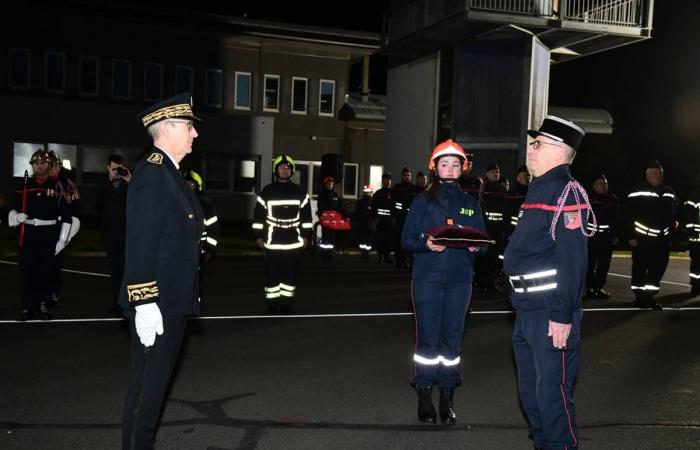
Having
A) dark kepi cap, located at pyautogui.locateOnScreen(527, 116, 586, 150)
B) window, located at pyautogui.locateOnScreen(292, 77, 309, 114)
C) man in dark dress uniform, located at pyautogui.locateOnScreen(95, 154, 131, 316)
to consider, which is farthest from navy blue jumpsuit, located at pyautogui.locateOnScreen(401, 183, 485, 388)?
window, located at pyautogui.locateOnScreen(292, 77, 309, 114)

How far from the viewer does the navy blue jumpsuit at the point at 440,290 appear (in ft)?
20.8

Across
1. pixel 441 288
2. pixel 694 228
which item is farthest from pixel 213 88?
pixel 441 288

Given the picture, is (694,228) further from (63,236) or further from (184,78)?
(184,78)

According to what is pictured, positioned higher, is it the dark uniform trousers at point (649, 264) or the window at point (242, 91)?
the window at point (242, 91)

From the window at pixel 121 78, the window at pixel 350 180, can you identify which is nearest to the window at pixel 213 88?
the window at pixel 121 78

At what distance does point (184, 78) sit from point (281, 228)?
92.0 ft

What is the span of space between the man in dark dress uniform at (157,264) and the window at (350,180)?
35488 millimetres

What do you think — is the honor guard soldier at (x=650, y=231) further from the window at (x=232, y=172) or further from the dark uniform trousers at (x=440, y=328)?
the window at (x=232, y=172)

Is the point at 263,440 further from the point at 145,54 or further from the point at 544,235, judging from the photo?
the point at 145,54

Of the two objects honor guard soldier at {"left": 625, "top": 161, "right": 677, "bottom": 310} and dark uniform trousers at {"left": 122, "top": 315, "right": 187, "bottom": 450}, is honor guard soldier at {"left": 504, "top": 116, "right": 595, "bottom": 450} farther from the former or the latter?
honor guard soldier at {"left": 625, "top": 161, "right": 677, "bottom": 310}

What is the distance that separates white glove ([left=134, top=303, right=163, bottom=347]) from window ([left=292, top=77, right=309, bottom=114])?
35248 mm

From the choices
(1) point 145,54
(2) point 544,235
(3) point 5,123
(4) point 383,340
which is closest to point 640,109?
(1) point 145,54

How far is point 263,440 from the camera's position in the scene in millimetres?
5824

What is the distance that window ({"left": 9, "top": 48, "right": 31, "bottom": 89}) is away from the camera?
112 feet
